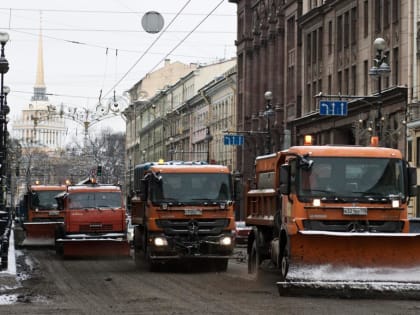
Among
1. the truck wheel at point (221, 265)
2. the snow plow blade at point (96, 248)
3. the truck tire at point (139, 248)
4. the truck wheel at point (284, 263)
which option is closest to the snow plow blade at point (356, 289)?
the truck wheel at point (284, 263)

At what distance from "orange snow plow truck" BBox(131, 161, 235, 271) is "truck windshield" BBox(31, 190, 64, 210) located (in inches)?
659

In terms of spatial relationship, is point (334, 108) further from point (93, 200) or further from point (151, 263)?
point (151, 263)

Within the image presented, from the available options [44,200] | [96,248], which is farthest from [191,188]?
[44,200]

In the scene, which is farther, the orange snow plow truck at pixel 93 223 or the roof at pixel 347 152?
the orange snow plow truck at pixel 93 223

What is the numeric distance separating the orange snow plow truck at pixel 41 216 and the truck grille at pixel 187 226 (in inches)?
589

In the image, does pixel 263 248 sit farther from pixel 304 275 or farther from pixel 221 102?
pixel 221 102

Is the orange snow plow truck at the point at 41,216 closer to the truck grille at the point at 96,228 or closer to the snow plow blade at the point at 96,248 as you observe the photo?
the truck grille at the point at 96,228

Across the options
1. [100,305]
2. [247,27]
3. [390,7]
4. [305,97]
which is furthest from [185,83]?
[100,305]

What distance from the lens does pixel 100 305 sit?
54.4 feet

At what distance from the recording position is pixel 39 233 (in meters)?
40.8

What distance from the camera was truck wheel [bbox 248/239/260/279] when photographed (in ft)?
75.7

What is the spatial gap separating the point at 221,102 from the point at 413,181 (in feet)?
229

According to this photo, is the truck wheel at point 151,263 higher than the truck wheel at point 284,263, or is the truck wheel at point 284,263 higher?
the truck wheel at point 284,263

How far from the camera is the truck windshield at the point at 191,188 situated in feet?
83.4
